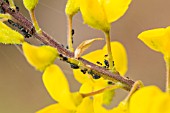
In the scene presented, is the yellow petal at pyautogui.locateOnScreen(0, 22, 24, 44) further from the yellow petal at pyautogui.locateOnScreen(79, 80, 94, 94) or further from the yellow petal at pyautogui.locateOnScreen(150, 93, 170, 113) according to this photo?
the yellow petal at pyautogui.locateOnScreen(150, 93, 170, 113)

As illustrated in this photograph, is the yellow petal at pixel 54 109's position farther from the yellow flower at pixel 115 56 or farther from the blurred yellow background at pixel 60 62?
the blurred yellow background at pixel 60 62

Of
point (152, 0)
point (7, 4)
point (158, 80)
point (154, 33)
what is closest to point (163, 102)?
point (154, 33)

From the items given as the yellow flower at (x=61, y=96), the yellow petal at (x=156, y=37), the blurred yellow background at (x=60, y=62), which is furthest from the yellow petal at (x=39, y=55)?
the blurred yellow background at (x=60, y=62)

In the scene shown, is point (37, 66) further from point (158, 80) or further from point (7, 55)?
point (7, 55)

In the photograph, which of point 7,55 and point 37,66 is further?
point 7,55

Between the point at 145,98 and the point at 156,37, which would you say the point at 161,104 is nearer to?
the point at 145,98

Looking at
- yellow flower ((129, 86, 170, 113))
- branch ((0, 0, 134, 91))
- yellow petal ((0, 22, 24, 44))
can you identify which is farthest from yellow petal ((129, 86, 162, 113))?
yellow petal ((0, 22, 24, 44))
